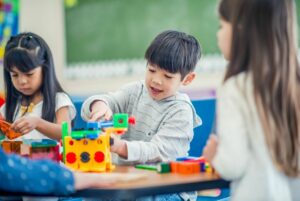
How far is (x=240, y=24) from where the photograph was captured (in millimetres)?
1771

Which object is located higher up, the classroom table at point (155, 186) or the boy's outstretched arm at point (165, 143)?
the boy's outstretched arm at point (165, 143)

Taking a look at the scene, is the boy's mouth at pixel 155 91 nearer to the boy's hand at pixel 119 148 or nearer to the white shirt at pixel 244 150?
the boy's hand at pixel 119 148

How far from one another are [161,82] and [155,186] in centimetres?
70

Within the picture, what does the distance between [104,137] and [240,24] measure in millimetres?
507

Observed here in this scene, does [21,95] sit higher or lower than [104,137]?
higher

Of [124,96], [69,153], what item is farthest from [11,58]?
[69,153]

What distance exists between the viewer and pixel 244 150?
67.0 inches

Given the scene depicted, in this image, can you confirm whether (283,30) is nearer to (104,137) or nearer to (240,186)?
(240,186)

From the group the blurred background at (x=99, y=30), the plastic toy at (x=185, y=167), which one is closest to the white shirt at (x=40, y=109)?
the plastic toy at (x=185, y=167)

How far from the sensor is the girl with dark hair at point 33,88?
2.46m

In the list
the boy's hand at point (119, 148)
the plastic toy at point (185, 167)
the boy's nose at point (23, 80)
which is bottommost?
the plastic toy at point (185, 167)

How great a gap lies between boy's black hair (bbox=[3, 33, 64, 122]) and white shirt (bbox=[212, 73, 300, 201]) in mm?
944

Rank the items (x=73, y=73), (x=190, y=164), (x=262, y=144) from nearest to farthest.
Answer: (x=262, y=144) < (x=190, y=164) < (x=73, y=73)

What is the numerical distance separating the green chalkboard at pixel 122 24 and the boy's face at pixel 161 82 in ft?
7.51
